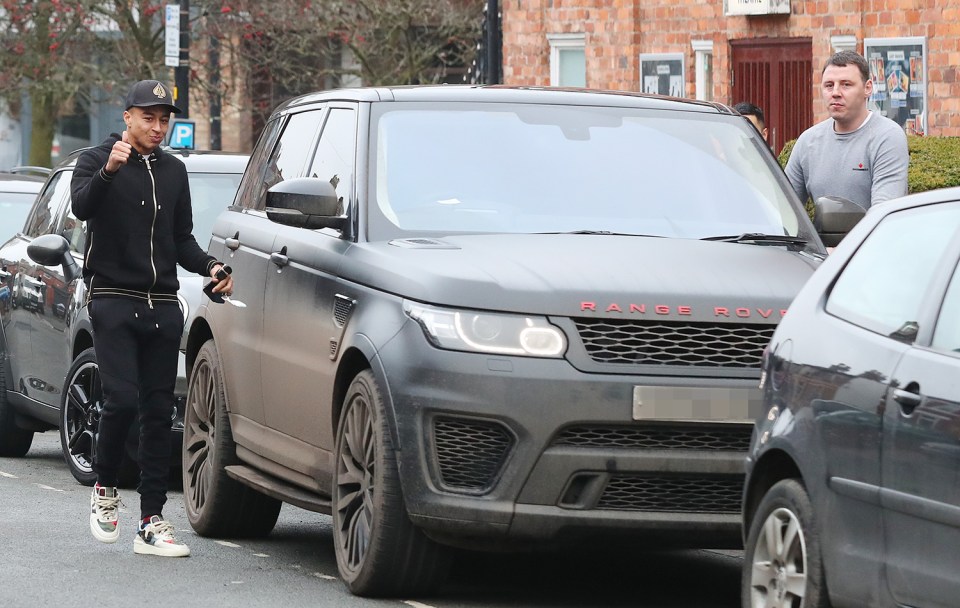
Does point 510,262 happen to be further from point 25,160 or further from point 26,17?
point 25,160

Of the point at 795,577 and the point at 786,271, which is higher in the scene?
the point at 786,271

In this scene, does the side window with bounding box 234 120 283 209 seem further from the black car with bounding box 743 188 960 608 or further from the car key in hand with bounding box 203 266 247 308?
the black car with bounding box 743 188 960 608

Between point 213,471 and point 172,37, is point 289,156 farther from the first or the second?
point 172,37

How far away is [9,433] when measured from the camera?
13.6 metres

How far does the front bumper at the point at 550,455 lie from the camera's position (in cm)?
693

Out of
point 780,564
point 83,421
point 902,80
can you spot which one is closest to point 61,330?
point 83,421

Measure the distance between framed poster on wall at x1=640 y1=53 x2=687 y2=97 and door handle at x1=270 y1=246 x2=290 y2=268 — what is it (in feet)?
50.1

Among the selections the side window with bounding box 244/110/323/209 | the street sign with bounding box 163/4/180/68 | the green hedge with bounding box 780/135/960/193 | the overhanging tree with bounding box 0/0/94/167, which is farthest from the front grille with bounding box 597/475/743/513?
the overhanging tree with bounding box 0/0/94/167

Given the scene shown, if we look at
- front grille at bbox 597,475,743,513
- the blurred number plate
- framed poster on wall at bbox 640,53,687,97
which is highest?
framed poster on wall at bbox 640,53,687,97

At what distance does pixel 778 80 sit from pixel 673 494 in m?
15.8

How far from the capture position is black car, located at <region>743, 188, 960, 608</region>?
533 centimetres

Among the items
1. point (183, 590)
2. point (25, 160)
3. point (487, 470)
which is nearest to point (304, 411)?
point (183, 590)

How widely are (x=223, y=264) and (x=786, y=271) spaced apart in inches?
105

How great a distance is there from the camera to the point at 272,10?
117 ft
